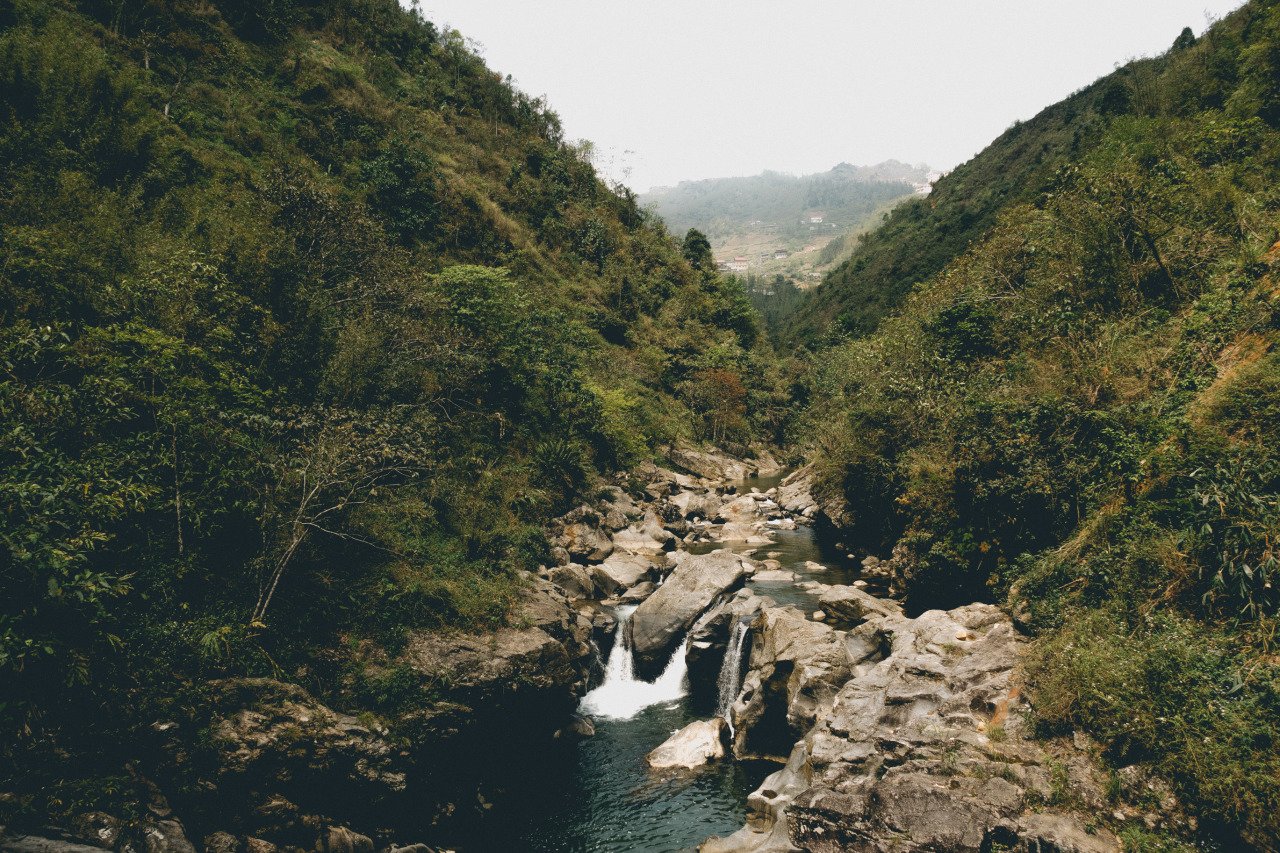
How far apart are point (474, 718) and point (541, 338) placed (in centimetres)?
2521

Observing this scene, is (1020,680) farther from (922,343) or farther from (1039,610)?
(922,343)

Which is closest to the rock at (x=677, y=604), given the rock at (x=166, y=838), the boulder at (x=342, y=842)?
the boulder at (x=342, y=842)

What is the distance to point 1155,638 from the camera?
8156mm

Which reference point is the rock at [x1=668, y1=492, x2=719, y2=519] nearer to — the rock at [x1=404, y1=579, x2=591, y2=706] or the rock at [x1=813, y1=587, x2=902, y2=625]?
the rock at [x1=813, y1=587, x2=902, y2=625]

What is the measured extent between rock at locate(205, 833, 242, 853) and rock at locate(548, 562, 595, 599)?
44.8 ft

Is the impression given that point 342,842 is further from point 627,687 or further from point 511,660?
point 627,687

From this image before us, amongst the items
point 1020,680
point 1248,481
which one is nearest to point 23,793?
point 1020,680

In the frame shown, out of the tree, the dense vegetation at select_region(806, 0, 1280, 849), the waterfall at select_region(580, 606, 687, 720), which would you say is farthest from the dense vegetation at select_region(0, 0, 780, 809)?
the tree

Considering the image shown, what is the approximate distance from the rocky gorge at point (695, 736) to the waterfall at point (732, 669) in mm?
79

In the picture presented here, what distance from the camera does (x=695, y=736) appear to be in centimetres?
1516

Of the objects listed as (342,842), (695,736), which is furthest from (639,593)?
(342,842)

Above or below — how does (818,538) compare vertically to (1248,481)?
below

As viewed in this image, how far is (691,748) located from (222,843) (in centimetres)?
1041

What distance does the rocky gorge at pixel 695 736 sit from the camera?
26.1ft
